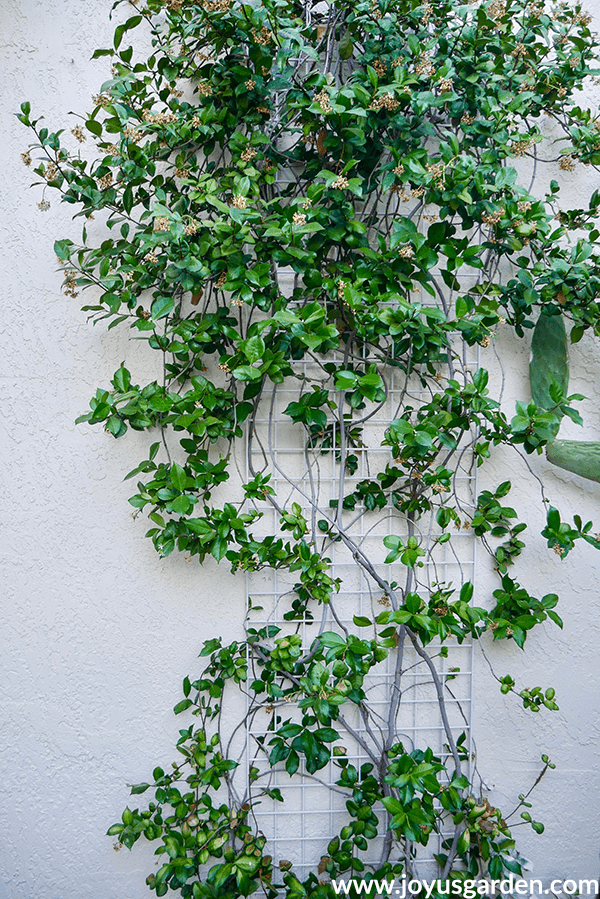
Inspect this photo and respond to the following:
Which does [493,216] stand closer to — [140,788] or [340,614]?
[340,614]

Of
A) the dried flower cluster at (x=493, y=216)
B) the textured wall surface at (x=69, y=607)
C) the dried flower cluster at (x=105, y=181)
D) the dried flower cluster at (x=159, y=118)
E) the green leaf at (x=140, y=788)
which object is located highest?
the dried flower cluster at (x=159, y=118)

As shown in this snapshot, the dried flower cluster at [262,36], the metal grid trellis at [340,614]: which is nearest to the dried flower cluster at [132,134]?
the dried flower cluster at [262,36]

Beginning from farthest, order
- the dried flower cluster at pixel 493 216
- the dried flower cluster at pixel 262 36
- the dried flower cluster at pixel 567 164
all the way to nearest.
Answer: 1. the dried flower cluster at pixel 567 164
2. the dried flower cluster at pixel 493 216
3. the dried flower cluster at pixel 262 36

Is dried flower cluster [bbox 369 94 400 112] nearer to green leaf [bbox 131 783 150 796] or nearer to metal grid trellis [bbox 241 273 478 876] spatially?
metal grid trellis [bbox 241 273 478 876]

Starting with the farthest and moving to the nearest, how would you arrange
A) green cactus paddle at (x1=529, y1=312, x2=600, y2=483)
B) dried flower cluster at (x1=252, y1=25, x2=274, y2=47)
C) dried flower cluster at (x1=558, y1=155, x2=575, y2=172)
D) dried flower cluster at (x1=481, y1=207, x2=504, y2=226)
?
1. green cactus paddle at (x1=529, y1=312, x2=600, y2=483)
2. dried flower cluster at (x1=558, y1=155, x2=575, y2=172)
3. dried flower cluster at (x1=481, y1=207, x2=504, y2=226)
4. dried flower cluster at (x1=252, y1=25, x2=274, y2=47)

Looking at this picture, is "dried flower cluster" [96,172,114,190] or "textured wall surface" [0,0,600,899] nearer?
"dried flower cluster" [96,172,114,190]

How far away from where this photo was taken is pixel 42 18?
180 centimetres

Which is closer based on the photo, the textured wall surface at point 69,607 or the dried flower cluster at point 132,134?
the dried flower cluster at point 132,134

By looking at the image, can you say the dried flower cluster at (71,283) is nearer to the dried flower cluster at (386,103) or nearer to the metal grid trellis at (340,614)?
the metal grid trellis at (340,614)

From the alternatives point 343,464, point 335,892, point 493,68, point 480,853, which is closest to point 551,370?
point 343,464

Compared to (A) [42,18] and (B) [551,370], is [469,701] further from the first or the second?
(A) [42,18]

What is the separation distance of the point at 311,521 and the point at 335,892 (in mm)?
1113

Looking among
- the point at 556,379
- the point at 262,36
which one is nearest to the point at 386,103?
the point at 262,36

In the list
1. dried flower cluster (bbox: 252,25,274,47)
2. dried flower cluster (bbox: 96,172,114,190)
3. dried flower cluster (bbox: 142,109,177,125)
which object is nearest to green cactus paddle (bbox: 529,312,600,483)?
dried flower cluster (bbox: 252,25,274,47)
